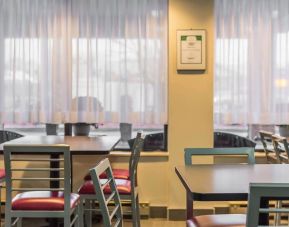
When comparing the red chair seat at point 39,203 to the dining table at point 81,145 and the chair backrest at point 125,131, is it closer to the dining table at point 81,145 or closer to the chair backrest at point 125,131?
the dining table at point 81,145

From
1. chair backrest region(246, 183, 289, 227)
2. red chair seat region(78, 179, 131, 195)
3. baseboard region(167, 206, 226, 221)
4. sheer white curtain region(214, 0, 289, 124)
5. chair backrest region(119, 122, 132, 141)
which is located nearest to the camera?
chair backrest region(246, 183, 289, 227)

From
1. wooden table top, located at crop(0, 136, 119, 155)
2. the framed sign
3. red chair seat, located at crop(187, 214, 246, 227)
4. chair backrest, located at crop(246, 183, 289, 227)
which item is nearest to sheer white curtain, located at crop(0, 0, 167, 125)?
the framed sign

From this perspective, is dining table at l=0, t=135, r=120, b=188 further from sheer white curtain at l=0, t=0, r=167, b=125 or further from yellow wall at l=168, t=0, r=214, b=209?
yellow wall at l=168, t=0, r=214, b=209

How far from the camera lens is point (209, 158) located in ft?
15.7

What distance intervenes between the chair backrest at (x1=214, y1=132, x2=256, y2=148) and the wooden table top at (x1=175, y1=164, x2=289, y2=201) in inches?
92.4

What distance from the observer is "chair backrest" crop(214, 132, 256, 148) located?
16.3 feet

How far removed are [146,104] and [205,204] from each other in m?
1.30

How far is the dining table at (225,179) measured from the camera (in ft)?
5.88

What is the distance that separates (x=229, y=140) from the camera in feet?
16.4

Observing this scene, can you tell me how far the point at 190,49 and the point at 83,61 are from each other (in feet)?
4.02

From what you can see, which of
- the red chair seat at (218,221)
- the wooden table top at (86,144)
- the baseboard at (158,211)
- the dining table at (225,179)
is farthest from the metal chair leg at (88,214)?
the red chair seat at (218,221)

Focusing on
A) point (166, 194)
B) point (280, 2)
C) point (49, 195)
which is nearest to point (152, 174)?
point (166, 194)

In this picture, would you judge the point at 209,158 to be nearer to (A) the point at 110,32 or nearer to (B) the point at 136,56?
(B) the point at 136,56

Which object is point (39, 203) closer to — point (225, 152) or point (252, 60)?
point (225, 152)
